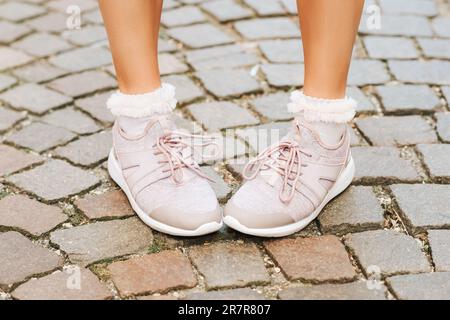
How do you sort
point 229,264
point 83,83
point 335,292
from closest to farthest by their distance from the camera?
point 335,292 < point 229,264 < point 83,83

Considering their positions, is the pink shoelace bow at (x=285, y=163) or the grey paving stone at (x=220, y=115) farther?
the grey paving stone at (x=220, y=115)

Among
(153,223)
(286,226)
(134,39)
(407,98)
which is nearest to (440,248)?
(286,226)

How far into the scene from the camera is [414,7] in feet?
11.1

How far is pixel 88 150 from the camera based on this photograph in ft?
7.91

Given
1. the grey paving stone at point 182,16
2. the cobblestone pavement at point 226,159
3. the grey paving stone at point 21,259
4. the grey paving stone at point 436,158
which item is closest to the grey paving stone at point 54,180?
the cobblestone pavement at point 226,159

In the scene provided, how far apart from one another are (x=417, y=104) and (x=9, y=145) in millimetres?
1447

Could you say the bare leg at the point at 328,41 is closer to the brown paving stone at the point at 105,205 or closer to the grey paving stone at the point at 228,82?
the brown paving stone at the point at 105,205

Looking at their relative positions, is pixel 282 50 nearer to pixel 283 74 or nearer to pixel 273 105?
pixel 283 74

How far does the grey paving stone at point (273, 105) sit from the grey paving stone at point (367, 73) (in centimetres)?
30

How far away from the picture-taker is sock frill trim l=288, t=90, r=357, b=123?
1.98 meters

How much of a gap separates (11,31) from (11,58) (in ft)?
0.88

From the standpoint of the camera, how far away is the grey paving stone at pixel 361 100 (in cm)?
262

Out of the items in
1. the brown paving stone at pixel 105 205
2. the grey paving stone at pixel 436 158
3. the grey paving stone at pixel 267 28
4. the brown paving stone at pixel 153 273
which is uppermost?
the brown paving stone at pixel 153 273

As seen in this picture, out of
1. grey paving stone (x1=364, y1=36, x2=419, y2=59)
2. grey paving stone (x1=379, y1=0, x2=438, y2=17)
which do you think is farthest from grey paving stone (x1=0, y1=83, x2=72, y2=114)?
grey paving stone (x1=379, y1=0, x2=438, y2=17)
